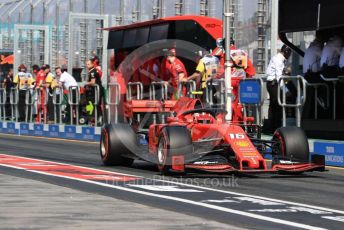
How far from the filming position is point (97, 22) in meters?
30.7

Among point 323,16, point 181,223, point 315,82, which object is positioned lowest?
point 181,223

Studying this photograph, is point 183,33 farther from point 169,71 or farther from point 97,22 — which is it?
point 97,22

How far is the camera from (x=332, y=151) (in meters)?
16.6

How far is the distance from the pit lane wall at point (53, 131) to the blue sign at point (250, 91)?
22.2 feet

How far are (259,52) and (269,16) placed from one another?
958 millimetres

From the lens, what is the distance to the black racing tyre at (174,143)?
12956mm

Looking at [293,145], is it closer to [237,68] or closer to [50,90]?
[237,68]

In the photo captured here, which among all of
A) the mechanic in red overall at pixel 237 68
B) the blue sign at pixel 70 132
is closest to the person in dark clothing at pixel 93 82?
the blue sign at pixel 70 132

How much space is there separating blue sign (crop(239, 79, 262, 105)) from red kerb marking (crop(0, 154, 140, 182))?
4522mm

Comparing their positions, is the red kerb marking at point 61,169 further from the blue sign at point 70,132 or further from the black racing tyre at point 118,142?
the blue sign at point 70,132

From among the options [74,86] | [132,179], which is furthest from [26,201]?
[74,86]

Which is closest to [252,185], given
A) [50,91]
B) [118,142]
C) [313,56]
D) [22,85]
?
[118,142]

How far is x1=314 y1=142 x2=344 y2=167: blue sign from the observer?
1631 cm

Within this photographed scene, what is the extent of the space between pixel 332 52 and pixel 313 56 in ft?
2.40
